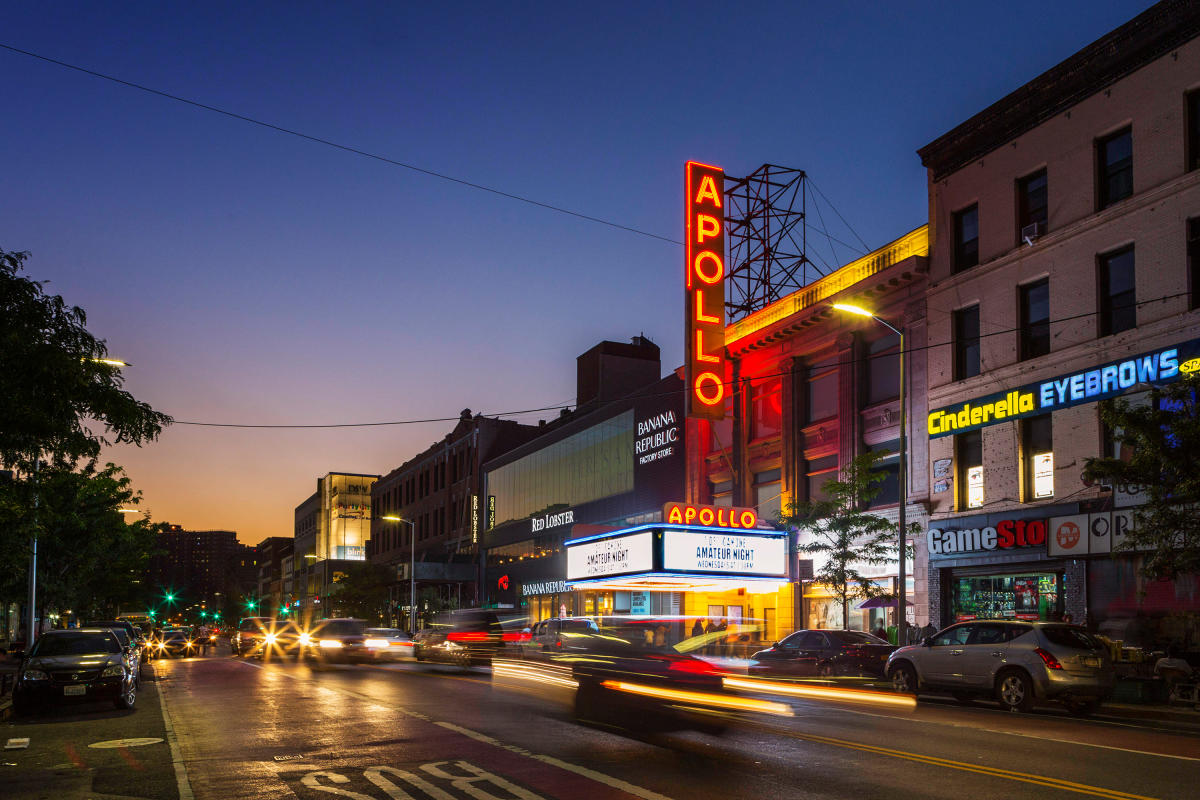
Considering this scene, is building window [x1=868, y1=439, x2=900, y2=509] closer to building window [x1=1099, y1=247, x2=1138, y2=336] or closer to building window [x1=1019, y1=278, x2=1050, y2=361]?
building window [x1=1019, y1=278, x2=1050, y2=361]

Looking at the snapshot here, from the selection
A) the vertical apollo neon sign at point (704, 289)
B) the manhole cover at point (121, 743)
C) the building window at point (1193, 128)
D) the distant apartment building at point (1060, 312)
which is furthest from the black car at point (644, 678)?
the vertical apollo neon sign at point (704, 289)

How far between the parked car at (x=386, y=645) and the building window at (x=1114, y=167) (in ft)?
86.2

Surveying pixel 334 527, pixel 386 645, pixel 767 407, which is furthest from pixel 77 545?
pixel 334 527

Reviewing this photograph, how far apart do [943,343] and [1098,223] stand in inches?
→ 237

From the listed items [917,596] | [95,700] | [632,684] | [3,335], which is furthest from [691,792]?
[917,596]

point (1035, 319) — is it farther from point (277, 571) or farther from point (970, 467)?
point (277, 571)

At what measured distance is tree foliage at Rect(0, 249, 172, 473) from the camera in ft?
45.3

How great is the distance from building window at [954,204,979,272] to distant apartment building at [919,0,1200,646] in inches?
2.0

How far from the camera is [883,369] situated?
115 ft

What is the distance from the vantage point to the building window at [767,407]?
40.1 meters

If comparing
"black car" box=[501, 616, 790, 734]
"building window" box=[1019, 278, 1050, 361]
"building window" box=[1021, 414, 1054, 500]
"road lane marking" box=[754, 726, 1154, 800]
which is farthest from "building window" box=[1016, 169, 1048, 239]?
"road lane marking" box=[754, 726, 1154, 800]

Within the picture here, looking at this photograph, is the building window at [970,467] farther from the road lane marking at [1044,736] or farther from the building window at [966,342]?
the road lane marking at [1044,736]

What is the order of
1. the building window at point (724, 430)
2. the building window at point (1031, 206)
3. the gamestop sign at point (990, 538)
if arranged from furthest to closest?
the building window at point (724, 430)
the building window at point (1031, 206)
the gamestop sign at point (990, 538)

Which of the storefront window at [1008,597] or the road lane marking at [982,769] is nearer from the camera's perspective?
the road lane marking at [982,769]
